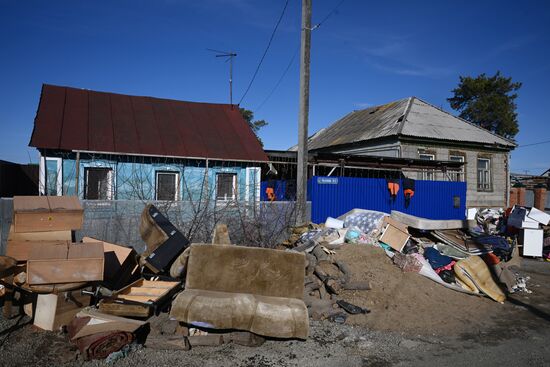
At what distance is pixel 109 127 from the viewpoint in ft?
41.5

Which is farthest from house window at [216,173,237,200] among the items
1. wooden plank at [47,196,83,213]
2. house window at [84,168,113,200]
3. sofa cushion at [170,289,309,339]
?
sofa cushion at [170,289,309,339]

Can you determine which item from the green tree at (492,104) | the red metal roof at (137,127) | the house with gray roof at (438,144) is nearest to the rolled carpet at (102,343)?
the red metal roof at (137,127)

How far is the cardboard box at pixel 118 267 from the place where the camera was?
19.7ft

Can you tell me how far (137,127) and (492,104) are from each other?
107 ft

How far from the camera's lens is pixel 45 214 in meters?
5.83

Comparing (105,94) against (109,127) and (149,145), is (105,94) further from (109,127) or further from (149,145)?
(149,145)

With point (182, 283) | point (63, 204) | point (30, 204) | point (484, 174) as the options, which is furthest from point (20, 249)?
point (484, 174)

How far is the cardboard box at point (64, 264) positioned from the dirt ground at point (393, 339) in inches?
26.0

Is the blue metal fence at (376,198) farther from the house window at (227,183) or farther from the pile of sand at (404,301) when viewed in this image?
the pile of sand at (404,301)

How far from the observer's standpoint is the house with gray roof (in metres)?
18.0

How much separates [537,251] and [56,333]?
40.4 ft

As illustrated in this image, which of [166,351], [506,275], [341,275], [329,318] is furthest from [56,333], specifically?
[506,275]

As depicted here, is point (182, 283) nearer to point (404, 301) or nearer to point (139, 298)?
point (139, 298)

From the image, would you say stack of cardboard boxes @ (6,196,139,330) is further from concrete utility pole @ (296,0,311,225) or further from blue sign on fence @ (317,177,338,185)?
blue sign on fence @ (317,177,338,185)
